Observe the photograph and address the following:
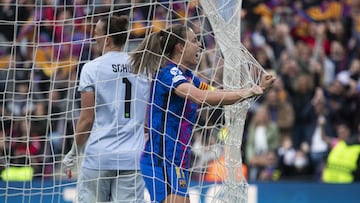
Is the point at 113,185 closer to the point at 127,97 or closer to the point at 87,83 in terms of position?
the point at 127,97

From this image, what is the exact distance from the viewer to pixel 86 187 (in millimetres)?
6797

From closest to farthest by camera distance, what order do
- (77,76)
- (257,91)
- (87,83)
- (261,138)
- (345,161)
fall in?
(257,91) → (87,83) → (77,76) → (345,161) → (261,138)

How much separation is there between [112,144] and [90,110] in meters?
0.28

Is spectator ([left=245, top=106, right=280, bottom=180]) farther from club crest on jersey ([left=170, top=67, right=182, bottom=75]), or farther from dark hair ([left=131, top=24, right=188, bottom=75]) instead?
club crest on jersey ([left=170, top=67, right=182, bottom=75])

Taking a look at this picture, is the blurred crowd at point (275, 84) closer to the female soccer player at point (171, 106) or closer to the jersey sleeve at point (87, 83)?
the jersey sleeve at point (87, 83)

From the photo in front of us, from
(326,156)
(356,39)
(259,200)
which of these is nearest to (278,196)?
(259,200)

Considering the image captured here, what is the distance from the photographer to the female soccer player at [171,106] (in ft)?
20.4

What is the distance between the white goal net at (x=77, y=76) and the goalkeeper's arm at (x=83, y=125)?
0.98ft

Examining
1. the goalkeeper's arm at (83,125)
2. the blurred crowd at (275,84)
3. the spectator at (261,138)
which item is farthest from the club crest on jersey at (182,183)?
the spectator at (261,138)

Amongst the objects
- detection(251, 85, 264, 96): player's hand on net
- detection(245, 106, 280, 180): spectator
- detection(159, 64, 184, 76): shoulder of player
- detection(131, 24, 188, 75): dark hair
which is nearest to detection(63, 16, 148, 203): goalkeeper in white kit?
detection(131, 24, 188, 75): dark hair

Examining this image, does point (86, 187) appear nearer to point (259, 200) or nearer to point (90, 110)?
point (90, 110)

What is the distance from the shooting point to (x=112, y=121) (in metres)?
6.75

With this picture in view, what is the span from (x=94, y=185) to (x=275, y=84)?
17.9 feet

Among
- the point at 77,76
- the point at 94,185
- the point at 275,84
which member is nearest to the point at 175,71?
the point at 94,185
